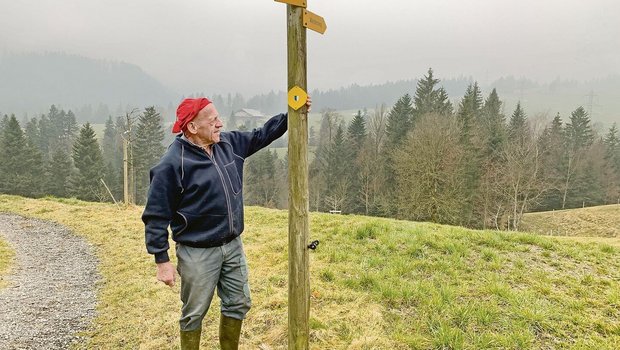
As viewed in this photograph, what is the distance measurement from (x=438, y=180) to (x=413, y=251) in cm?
2470

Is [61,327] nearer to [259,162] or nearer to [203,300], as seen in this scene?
[203,300]

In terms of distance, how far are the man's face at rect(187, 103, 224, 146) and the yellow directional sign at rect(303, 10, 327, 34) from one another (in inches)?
48.9

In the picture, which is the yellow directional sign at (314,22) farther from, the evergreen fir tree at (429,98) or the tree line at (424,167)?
the evergreen fir tree at (429,98)

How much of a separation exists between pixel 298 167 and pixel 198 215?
1.08 metres

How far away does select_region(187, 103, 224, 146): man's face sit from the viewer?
3.54 m

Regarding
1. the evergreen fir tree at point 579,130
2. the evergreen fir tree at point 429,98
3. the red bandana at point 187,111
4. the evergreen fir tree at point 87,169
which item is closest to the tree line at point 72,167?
the evergreen fir tree at point 87,169

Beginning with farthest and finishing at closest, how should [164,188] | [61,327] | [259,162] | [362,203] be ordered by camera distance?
1. [259,162]
2. [362,203]
3. [61,327]
4. [164,188]

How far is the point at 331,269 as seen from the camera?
24.5 ft

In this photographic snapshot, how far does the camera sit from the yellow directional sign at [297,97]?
142 inches

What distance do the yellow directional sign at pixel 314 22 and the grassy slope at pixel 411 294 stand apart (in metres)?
3.81

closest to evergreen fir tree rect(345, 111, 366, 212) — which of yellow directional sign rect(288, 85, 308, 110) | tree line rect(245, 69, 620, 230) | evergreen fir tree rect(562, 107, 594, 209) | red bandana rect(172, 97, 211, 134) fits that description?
tree line rect(245, 69, 620, 230)

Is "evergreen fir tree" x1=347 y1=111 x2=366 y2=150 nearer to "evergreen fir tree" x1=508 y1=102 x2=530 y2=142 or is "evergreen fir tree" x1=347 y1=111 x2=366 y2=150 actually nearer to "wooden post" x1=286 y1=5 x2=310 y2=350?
"evergreen fir tree" x1=508 y1=102 x2=530 y2=142

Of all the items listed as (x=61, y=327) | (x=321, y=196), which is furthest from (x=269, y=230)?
(x=321, y=196)

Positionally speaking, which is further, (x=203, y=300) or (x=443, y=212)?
(x=443, y=212)
